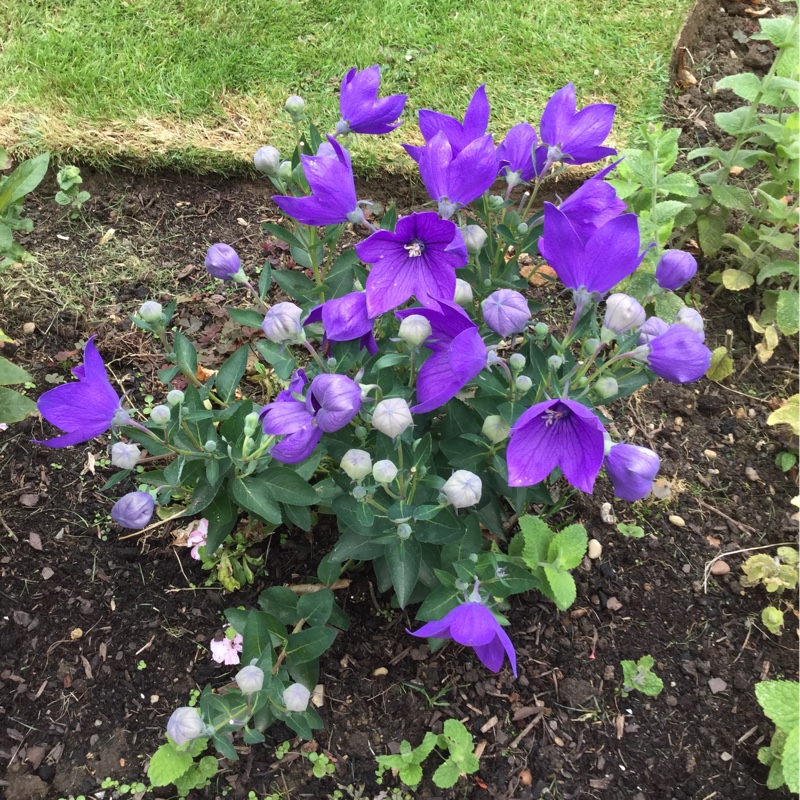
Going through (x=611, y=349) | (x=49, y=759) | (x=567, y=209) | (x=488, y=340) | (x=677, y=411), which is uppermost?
(x=567, y=209)

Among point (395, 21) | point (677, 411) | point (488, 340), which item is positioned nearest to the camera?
point (488, 340)

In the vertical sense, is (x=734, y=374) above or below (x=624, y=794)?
above

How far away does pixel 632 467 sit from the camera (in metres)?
1.73

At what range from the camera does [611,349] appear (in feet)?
10.3

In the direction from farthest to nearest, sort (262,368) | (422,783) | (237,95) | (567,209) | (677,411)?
(237,95), (677,411), (262,368), (422,783), (567,209)

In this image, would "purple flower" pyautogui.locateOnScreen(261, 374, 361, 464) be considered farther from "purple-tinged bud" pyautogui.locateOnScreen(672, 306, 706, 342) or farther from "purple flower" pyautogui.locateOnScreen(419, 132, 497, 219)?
"purple-tinged bud" pyautogui.locateOnScreen(672, 306, 706, 342)

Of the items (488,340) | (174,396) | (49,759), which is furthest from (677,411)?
(49,759)

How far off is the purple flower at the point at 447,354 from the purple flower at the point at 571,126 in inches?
28.0

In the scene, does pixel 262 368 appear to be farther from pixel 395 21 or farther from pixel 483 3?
pixel 483 3

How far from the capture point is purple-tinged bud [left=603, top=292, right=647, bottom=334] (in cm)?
164

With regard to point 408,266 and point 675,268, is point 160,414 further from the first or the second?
point 675,268

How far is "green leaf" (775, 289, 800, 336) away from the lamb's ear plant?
163 cm

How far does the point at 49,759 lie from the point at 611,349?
2689 millimetres

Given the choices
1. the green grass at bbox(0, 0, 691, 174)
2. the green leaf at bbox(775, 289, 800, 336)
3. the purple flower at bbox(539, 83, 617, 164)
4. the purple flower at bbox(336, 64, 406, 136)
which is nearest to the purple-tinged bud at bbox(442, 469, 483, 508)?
the purple flower at bbox(539, 83, 617, 164)
